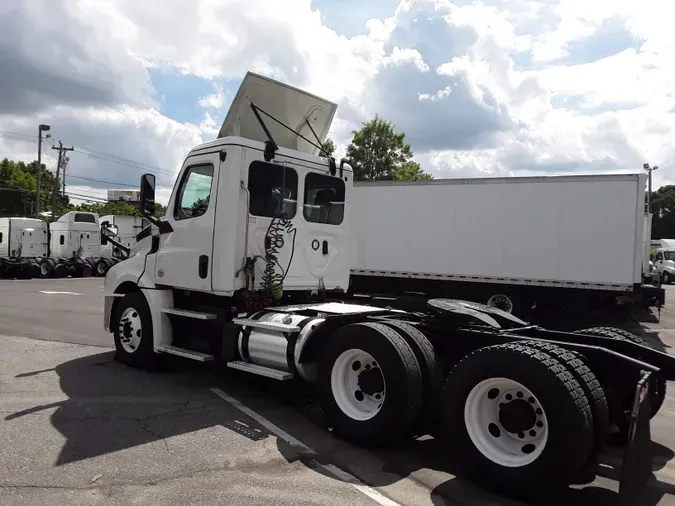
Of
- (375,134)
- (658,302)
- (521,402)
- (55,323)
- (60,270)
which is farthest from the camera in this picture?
(375,134)

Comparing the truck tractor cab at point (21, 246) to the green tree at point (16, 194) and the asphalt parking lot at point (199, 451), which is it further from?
the green tree at point (16, 194)

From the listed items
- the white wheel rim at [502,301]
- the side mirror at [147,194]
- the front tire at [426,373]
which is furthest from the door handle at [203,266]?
the white wheel rim at [502,301]

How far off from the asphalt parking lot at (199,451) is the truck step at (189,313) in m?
0.86

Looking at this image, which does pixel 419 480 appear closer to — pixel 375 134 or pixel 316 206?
pixel 316 206

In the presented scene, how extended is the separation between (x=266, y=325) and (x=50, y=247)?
97.1 ft

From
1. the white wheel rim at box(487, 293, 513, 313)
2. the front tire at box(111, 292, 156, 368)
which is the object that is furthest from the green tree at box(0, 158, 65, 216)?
the front tire at box(111, 292, 156, 368)

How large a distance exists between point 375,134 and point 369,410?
1241 inches

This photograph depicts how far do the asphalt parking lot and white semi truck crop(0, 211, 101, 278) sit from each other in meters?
23.7

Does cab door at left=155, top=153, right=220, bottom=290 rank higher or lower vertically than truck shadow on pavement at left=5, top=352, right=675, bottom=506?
higher

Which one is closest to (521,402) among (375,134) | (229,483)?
(229,483)

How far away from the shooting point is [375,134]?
35.2 m

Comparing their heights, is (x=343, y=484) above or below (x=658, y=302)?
below

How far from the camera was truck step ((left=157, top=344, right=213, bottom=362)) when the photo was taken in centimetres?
641

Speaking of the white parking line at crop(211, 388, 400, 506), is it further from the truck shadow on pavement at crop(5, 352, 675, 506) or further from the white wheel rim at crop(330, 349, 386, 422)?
the white wheel rim at crop(330, 349, 386, 422)
